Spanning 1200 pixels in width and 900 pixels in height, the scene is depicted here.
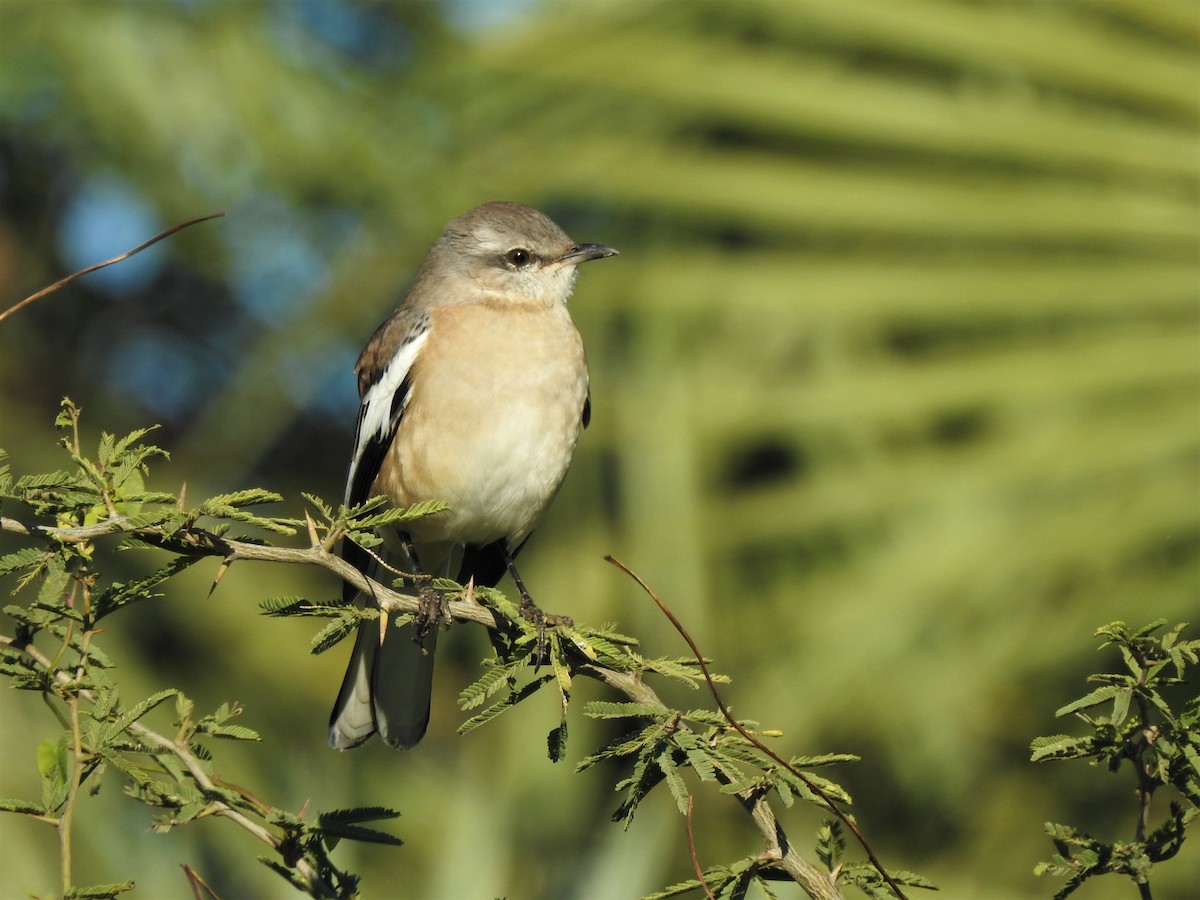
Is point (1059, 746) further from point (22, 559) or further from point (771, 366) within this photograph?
point (771, 366)

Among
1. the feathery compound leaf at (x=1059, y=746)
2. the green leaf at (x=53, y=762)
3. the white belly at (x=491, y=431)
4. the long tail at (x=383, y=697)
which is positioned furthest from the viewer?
the white belly at (x=491, y=431)

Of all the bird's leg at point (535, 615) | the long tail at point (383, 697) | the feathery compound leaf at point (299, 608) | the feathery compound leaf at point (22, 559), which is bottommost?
the long tail at point (383, 697)

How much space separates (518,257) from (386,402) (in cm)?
74

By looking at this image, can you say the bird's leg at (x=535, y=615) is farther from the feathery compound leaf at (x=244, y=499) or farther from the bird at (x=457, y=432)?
the feathery compound leaf at (x=244, y=499)

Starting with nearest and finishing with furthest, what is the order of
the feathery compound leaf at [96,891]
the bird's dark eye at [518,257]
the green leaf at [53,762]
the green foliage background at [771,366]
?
the feathery compound leaf at [96,891] < the green leaf at [53,762] < the green foliage background at [771,366] < the bird's dark eye at [518,257]

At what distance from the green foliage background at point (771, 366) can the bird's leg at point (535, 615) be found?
233mm

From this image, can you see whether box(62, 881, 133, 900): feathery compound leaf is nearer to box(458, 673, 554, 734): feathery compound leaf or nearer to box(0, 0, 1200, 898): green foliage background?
box(458, 673, 554, 734): feathery compound leaf

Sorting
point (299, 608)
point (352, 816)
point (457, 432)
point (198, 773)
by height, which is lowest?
point (457, 432)

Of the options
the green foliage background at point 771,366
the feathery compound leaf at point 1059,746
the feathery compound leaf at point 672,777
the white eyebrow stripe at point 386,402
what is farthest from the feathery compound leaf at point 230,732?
the white eyebrow stripe at point 386,402

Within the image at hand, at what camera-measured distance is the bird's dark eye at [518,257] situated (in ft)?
15.4

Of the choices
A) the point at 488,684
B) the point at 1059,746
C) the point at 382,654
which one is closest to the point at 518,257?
the point at 382,654

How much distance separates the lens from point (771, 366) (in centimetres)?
421

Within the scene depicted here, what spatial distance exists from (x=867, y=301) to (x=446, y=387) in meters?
1.35

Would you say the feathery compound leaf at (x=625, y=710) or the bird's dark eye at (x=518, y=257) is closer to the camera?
the feathery compound leaf at (x=625, y=710)
